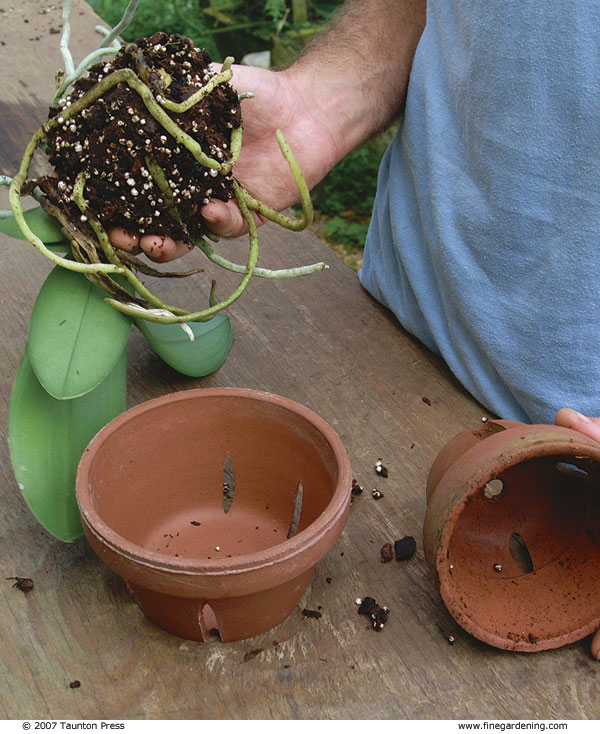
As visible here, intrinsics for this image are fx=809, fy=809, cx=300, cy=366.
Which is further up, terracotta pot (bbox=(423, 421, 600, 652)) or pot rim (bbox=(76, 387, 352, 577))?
pot rim (bbox=(76, 387, 352, 577))

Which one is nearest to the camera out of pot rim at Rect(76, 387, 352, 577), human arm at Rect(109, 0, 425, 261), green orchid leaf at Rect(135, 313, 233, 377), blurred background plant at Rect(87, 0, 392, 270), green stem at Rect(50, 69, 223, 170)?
pot rim at Rect(76, 387, 352, 577)

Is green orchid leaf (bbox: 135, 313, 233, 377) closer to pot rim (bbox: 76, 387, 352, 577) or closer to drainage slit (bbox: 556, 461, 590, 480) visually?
pot rim (bbox: 76, 387, 352, 577)

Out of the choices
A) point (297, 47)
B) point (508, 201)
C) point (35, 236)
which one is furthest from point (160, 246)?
point (297, 47)

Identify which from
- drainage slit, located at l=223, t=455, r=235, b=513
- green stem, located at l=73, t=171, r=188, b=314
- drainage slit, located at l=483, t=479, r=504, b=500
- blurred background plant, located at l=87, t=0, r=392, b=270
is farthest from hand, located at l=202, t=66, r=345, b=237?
blurred background plant, located at l=87, t=0, r=392, b=270

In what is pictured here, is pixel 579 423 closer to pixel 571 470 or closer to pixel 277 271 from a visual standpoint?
pixel 571 470

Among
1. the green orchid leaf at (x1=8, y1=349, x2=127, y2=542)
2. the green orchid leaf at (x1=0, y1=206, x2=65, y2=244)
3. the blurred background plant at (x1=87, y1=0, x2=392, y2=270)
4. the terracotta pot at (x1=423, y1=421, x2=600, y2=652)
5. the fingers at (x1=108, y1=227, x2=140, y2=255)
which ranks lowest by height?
the blurred background plant at (x1=87, y1=0, x2=392, y2=270)

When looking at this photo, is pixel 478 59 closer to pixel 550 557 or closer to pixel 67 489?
pixel 550 557
